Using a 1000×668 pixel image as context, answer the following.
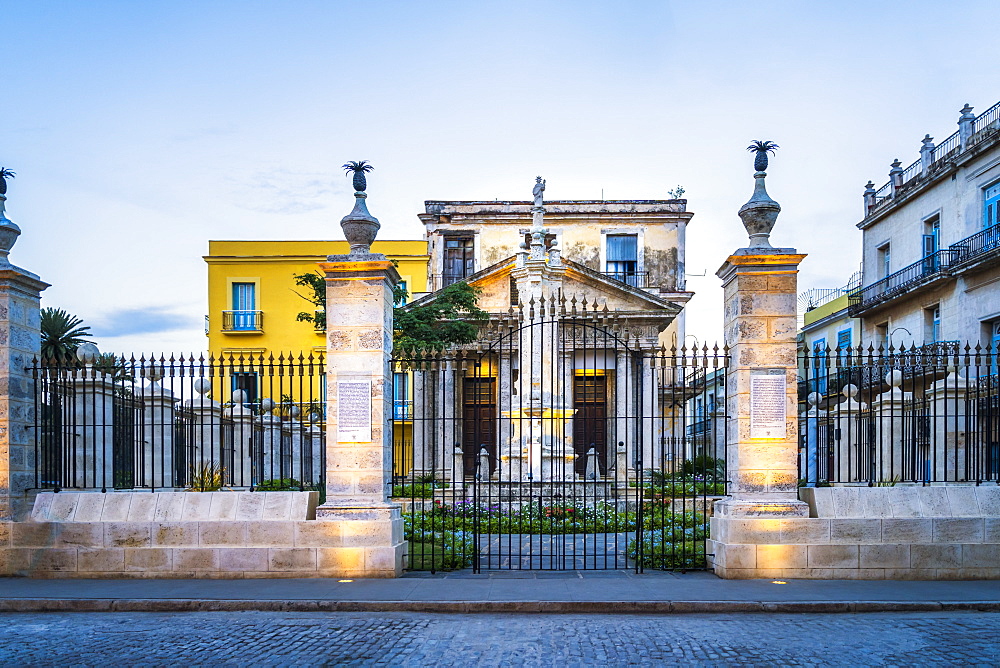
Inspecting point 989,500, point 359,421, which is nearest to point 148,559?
point 359,421

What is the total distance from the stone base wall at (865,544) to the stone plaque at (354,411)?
4452 millimetres

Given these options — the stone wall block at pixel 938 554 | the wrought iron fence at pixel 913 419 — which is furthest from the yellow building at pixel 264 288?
the stone wall block at pixel 938 554

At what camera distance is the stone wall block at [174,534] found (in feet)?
34.0

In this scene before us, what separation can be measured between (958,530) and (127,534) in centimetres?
987

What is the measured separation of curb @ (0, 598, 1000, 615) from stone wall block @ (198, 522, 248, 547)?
1.45 meters

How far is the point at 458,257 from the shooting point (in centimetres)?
3728

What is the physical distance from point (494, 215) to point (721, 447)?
15089 millimetres

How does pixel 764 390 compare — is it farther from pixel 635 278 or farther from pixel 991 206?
pixel 635 278

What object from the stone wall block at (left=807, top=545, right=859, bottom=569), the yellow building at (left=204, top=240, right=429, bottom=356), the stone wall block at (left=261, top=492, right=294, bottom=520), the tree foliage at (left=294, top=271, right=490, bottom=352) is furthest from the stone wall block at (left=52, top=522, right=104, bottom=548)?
the yellow building at (left=204, top=240, right=429, bottom=356)

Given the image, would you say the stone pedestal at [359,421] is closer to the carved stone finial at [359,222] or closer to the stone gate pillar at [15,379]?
the carved stone finial at [359,222]

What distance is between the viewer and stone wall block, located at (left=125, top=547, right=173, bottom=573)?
10.3 meters

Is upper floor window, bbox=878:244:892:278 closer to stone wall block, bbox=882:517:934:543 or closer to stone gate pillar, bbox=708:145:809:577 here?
stone wall block, bbox=882:517:934:543

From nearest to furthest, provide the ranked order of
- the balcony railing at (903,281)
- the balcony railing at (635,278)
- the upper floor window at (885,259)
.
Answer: the balcony railing at (903,281) → the upper floor window at (885,259) → the balcony railing at (635,278)

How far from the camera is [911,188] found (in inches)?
1209
